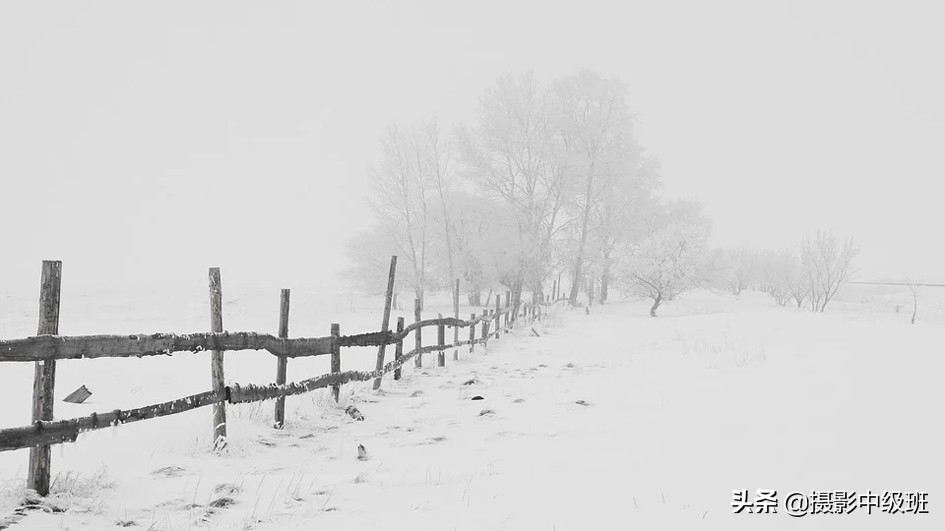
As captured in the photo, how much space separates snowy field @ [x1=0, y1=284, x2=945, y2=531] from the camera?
136 inches

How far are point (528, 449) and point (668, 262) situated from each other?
25011mm

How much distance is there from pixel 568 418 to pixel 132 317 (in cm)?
2238

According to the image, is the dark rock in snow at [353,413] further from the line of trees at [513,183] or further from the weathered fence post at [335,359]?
the line of trees at [513,183]

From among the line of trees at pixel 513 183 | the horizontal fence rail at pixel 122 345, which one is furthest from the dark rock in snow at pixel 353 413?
the line of trees at pixel 513 183

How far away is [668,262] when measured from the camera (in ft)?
92.3

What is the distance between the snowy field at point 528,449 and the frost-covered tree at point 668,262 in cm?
1814

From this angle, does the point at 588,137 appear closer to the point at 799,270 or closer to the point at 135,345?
the point at 799,270

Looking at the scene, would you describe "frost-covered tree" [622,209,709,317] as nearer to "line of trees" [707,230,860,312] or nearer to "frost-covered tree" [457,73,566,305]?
"frost-covered tree" [457,73,566,305]

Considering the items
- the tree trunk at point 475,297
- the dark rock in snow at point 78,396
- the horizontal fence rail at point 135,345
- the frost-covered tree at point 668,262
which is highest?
the frost-covered tree at point 668,262

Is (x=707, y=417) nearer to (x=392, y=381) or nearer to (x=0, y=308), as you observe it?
(x=392, y=381)

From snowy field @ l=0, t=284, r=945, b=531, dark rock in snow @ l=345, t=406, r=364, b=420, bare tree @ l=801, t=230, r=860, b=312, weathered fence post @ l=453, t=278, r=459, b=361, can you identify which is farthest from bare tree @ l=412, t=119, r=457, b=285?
bare tree @ l=801, t=230, r=860, b=312

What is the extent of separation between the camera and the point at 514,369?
10883mm

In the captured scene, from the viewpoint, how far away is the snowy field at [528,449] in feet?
11.3

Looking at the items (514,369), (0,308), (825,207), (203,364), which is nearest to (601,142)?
(514,369)
